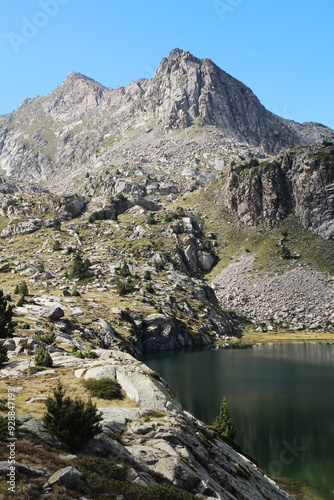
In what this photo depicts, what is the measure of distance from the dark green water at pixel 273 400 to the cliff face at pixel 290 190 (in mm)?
94143

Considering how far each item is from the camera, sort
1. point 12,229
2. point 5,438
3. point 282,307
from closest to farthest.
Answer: point 5,438 → point 282,307 → point 12,229

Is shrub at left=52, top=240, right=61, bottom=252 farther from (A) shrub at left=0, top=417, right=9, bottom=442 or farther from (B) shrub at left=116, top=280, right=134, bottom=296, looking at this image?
(A) shrub at left=0, top=417, right=9, bottom=442

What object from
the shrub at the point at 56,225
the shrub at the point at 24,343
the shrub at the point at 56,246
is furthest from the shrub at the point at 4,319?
the shrub at the point at 56,225

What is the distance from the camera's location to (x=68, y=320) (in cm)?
7138

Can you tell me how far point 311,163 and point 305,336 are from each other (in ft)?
316

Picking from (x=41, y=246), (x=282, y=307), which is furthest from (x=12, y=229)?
(x=282, y=307)

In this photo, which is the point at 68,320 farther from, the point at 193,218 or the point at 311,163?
the point at 311,163

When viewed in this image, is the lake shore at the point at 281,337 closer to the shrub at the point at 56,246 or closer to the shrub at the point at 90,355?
the shrub at the point at 56,246

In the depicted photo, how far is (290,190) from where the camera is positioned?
182m

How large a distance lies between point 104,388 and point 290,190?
177m


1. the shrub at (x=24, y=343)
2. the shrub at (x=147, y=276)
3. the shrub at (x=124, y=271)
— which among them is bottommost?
the shrub at (x=24, y=343)

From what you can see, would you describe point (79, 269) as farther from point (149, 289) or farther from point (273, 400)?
point (273, 400)

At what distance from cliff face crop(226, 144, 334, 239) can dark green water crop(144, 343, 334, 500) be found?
94143mm

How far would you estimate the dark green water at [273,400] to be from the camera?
3469 centimetres
